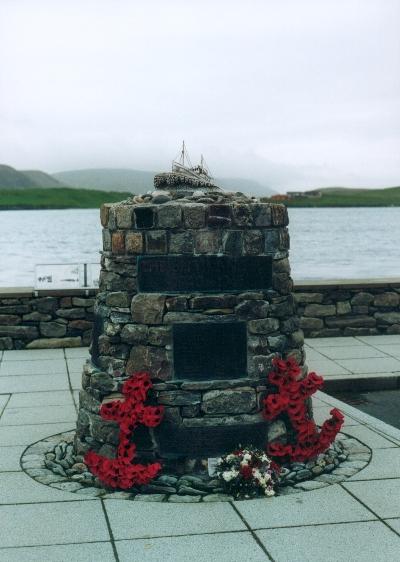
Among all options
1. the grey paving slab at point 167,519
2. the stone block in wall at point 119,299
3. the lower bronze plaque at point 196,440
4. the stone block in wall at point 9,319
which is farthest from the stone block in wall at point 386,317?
the grey paving slab at point 167,519

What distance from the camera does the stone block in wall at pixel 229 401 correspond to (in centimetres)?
664

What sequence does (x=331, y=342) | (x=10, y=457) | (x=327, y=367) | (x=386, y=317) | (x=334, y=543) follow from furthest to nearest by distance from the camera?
(x=386, y=317) < (x=331, y=342) < (x=327, y=367) < (x=10, y=457) < (x=334, y=543)

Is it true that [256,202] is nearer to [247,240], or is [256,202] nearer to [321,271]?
[247,240]

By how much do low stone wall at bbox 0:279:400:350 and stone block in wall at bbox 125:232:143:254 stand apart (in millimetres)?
5652

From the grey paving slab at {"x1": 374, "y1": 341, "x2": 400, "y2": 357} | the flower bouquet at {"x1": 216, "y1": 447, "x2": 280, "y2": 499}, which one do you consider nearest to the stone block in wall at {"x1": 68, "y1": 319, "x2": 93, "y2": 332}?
the grey paving slab at {"x1": 374, "y1": 341, "x2": 400, "y2": 357}

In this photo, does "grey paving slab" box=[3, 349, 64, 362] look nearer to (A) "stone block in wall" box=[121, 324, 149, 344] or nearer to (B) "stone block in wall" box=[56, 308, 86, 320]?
(B) "stone block in wall" box=[56, 308, 86, 320]

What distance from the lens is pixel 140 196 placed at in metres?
6.93

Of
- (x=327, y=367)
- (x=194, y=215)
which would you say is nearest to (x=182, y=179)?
(x=194, y=215)

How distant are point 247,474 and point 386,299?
7404 millimetres

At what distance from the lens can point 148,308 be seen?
6594 mm

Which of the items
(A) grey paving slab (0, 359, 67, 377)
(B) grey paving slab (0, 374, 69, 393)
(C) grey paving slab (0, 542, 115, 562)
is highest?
(C) grey paving slab (0, 542, 115, 562)

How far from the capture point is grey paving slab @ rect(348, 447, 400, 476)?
6.47 metres

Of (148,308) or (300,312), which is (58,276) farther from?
(148,308)

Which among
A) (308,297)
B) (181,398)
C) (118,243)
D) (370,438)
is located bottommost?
(370,438)
